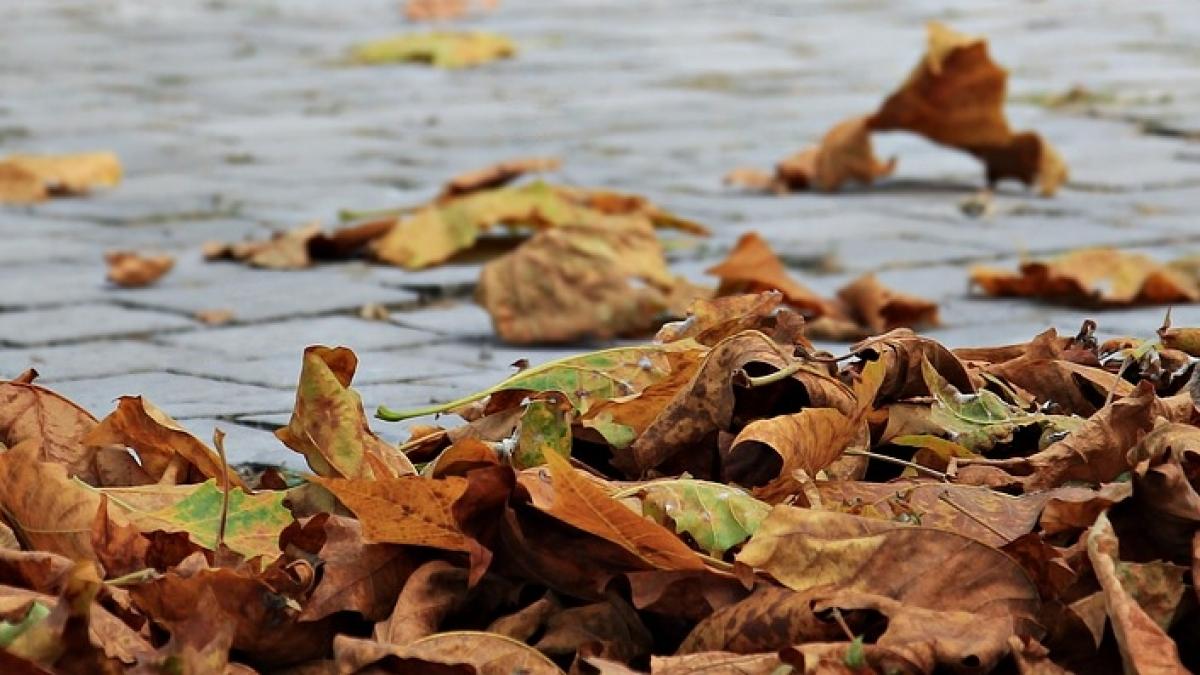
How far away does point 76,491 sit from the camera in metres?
1.91

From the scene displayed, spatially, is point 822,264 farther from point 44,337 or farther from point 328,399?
point 328,399

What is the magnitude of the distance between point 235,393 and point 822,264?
155 cm

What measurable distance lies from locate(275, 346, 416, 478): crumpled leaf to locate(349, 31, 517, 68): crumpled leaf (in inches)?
247

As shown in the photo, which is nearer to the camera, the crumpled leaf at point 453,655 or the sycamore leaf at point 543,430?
the crumpled leaf at point 453,655

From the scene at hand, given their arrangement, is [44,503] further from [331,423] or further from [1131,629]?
[1131,629]

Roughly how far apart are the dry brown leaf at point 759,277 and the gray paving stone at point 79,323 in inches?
35.9

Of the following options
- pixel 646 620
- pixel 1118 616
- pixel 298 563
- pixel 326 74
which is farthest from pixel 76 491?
pixel 326 74

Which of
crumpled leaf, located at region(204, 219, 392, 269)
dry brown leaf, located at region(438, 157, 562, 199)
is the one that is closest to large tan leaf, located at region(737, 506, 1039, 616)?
crumpled leaf, located at region(204, 219, 392, 269)

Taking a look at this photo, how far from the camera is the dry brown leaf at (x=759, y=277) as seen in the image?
361 centimetres

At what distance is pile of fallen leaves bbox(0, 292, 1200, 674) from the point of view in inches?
66.8

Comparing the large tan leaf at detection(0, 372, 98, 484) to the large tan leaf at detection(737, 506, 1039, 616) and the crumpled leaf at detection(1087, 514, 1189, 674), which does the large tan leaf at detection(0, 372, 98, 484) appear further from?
the crumpled leaf at detection(1087, 514, 1189, 674)

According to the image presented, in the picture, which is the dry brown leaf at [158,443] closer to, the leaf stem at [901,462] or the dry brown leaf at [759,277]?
the leaf stem at [901,462]

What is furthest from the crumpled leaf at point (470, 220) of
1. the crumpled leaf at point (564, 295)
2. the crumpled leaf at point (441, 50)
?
the crumpled leaf at point (441, 50)

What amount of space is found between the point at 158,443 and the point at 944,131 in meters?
3.55
